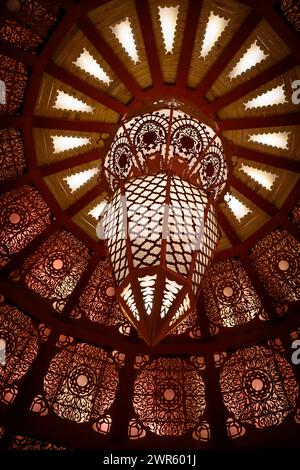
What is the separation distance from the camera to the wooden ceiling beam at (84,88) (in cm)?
583

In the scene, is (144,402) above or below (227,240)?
below

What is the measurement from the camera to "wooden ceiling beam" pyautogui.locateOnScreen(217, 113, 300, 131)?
19.7 feet

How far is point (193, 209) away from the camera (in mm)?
4250


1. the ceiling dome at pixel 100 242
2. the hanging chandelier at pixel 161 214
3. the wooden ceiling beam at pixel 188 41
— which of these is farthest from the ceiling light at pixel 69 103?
the hanging chandelier at pixel 161 214

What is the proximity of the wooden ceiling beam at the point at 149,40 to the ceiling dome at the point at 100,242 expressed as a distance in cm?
2

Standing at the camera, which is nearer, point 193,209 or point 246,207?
point 193,209

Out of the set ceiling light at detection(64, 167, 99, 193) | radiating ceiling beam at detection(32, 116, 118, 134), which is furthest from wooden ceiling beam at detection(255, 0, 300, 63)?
ceiling light at detection(64, 167, 99, 193)

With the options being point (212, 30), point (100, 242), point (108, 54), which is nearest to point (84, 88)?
point (108, 54)

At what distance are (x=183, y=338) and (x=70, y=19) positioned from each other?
4262mm

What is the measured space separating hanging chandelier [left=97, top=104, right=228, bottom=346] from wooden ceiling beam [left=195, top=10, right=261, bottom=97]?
1.25 meters

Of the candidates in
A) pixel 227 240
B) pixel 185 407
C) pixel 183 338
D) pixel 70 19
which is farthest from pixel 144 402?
pixel 70 19

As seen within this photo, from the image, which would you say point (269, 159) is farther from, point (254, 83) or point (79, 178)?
point (79, 178)

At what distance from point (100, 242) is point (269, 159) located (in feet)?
8.35

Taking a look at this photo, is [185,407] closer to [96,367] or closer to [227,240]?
[96,367]
